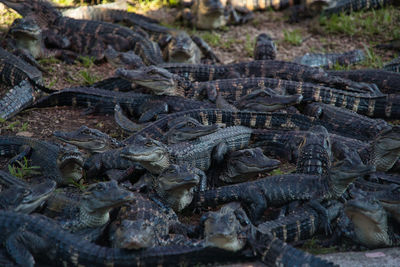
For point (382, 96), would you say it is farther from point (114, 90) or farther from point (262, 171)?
point (114, 90)

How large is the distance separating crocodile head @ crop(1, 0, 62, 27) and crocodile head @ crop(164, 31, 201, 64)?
1.92 meters

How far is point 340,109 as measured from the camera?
5297 millimetres

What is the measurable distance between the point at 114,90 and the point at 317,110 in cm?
241

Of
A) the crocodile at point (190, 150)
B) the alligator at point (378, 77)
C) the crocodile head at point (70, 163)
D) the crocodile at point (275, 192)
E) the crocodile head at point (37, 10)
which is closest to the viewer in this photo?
the crocodile at point (275, 192)

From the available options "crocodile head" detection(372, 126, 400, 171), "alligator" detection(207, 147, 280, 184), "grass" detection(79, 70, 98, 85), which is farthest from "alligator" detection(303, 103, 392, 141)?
"grass" detection(79, 70, 98, 85)

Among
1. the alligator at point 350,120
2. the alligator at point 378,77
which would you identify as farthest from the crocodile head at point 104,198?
the alligator at point 378,77

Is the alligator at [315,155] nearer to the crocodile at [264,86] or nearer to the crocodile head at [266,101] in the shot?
the crocodile head at [266,101]

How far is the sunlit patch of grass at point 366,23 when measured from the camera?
25.8ft

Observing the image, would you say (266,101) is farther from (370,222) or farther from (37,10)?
(37,10)

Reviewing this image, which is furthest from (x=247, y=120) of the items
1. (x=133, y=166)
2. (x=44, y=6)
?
(x=44, y=6)

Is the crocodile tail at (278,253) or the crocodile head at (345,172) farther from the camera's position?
the crocodile head at (345,172)

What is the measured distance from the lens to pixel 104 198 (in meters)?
3.26

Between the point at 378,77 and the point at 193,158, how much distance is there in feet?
9.65

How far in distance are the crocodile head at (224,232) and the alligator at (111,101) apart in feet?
8.07
